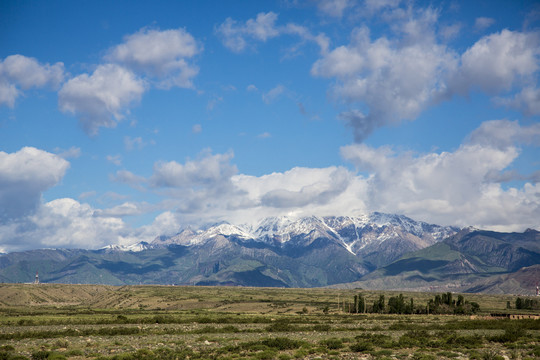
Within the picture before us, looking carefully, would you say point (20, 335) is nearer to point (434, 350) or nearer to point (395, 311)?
point (434, 350)

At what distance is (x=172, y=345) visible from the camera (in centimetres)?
5872

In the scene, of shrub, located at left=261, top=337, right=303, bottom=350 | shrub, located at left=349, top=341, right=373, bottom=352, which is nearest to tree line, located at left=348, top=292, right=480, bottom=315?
shrub, located at left=261, top=337, right=303, bottom=350

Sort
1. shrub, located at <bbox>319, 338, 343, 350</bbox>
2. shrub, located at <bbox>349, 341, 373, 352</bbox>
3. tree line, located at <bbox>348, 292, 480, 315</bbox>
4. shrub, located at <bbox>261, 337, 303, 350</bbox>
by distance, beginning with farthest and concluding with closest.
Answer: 1. tree line, located at <bbox>348, 292, 480, 315</bbox>
2. shrub, located at <bbox>319, 338, 343, 350</bbox>
3. shrub, located at <bbox>261, 337, 303, 350</bbox>
4. shrub, located at <bbox>349, 341, 373, 352</bbox>

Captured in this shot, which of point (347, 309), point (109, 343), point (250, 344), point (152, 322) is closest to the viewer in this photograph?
point (250, 344)

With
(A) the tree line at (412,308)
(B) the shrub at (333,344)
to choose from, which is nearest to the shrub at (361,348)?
(B) the shrub at (333,344)

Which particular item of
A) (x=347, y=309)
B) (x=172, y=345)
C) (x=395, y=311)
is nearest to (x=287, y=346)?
(x=172, y=345)

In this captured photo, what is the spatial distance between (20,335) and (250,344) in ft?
116

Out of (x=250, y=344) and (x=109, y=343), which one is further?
(x=109, y=343)

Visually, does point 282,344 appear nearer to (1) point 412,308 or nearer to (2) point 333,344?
(2) point 333,344

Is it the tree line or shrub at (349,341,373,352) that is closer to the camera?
shrub at (349,341,373,352)

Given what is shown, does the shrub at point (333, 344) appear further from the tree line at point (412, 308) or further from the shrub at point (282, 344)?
the tree line at point (412, 308)

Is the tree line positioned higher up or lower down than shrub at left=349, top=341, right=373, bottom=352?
lower down

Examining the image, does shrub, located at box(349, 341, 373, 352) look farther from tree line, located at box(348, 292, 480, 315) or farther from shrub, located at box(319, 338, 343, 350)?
tree line, located at box(348, 292, 480, 315)

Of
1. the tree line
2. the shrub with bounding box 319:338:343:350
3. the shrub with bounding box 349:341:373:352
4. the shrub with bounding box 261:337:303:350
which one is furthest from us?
the tree line
